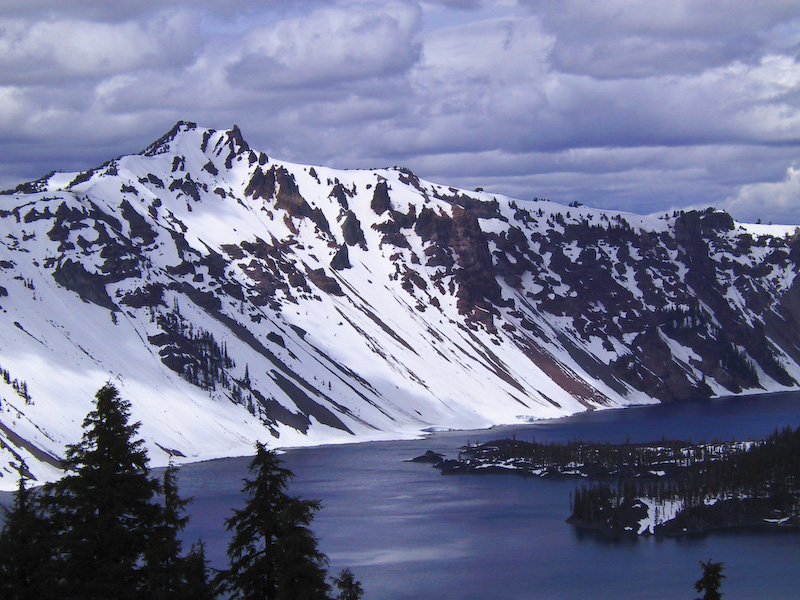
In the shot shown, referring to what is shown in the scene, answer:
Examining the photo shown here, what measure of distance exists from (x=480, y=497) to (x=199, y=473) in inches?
1848

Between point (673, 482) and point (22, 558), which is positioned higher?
point (673, 482)

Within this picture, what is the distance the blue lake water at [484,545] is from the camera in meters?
106

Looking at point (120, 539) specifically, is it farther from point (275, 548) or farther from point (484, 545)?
point (484, 545)

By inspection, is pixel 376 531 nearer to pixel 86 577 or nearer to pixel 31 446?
pixel 31 446

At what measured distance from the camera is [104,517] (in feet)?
109

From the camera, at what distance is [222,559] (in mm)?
112375

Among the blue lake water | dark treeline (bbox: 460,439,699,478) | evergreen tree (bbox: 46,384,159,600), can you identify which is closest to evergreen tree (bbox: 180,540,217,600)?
evergreen tree (bbox: 46,384,159,600)

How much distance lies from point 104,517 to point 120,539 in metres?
0.86

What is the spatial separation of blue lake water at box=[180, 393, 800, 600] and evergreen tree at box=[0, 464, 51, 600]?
6868cm

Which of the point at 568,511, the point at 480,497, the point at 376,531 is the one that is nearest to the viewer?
the point at 376,531

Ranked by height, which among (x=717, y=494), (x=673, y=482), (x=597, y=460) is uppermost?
(x=597, y=460)

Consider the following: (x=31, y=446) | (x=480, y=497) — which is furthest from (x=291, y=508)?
(x=31, y=446)

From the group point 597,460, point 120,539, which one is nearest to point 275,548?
point 120,539

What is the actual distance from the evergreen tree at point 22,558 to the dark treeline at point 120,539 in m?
0.03
